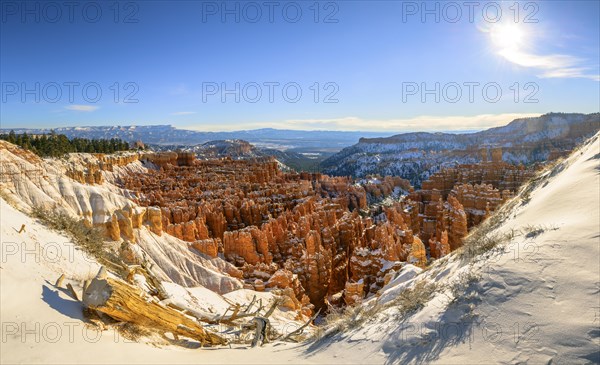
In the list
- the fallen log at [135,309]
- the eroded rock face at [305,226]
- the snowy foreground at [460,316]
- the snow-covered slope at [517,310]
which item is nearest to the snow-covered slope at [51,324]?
the snowy foreground at [460,316]

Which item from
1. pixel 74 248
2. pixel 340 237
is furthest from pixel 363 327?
pixel 340 237

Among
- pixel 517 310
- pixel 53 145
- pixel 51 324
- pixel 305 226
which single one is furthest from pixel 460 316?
pixel 53 145

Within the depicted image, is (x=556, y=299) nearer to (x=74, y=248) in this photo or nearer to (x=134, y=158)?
(x=74, y=248)

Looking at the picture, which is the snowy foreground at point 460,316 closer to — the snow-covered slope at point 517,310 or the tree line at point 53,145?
the snow-covered slope at point 517,310

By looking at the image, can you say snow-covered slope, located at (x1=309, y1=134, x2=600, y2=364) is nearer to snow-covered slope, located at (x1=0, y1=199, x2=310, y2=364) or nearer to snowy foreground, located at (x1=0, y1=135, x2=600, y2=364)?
snowy foreground, located at (x1=0, y1=135, x2=600, y2=364)

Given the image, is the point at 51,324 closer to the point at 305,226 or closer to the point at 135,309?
the point at 135,309

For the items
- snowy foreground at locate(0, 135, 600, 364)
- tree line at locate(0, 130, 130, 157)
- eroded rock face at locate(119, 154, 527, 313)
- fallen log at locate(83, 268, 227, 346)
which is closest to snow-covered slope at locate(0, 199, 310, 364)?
snowy foreground at locate(0, 135, 600, 364)
